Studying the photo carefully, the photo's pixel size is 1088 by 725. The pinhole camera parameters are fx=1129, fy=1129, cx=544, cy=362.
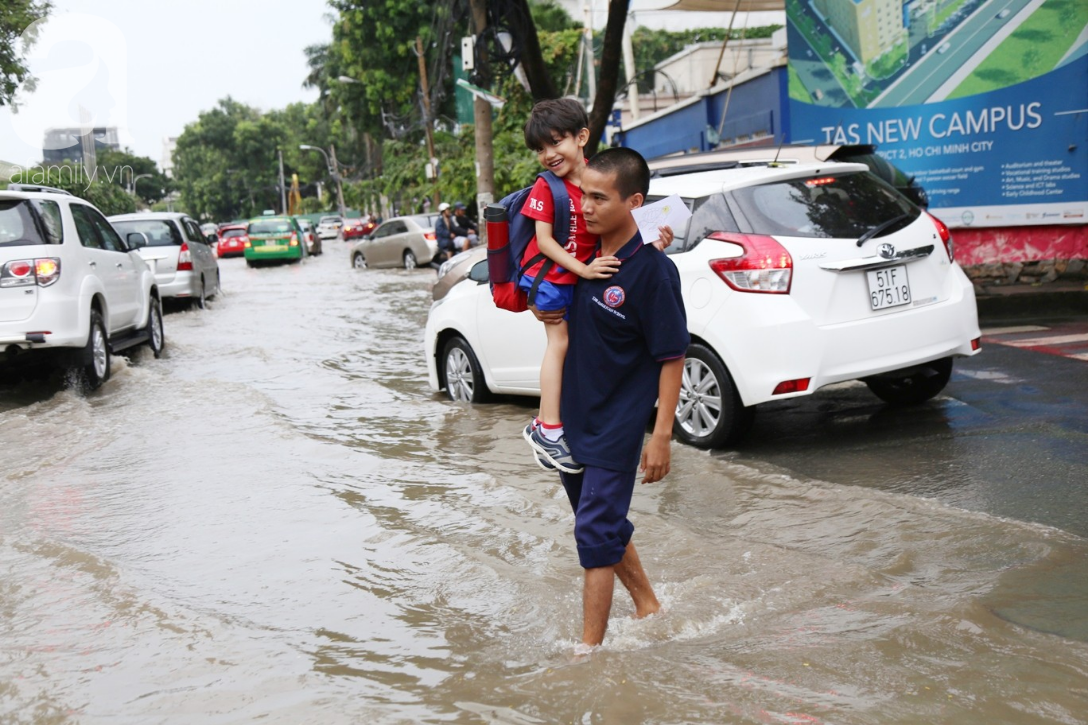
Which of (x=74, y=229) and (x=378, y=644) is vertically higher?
(x=74, y=229)

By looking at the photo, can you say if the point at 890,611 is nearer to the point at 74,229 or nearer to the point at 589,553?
the point at 589,553

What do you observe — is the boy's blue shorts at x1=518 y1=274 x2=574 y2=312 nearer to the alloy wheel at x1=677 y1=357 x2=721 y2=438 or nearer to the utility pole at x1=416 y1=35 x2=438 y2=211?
the alloy wheel at x1=677 y1=357 x2=721 y2=438

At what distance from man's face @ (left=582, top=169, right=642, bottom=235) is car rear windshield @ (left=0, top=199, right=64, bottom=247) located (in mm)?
6961

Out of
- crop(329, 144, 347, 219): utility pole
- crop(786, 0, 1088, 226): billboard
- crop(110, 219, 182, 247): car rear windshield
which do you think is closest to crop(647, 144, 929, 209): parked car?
crop(786, 0, 1088, 226): billboard

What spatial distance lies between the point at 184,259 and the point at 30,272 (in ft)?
30.2

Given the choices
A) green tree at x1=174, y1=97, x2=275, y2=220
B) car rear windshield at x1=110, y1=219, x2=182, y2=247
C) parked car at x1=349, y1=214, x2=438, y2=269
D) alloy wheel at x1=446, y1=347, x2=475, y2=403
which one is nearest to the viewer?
alloy wheel at x1=446, y1=347, x2=475, y2=403

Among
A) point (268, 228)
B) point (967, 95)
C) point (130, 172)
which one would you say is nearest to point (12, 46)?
point (130, 172)

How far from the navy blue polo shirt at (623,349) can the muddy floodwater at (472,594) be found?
0.70 meters

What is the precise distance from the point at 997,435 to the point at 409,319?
10.4 meters

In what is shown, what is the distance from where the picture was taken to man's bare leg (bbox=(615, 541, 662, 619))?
381 centimetres

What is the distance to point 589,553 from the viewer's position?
3516mm

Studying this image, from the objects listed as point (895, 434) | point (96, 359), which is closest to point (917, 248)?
point (895, 434)

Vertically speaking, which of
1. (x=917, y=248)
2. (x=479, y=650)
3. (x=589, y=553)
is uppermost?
(x=917, y=248)

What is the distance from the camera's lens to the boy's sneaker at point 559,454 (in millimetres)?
3652
